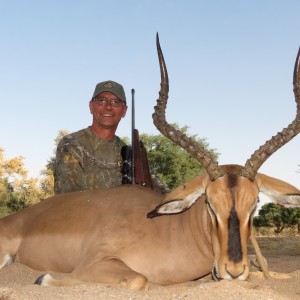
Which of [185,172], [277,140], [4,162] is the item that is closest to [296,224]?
[185,172]

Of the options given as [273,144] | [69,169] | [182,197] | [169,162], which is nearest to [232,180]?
[182,197]

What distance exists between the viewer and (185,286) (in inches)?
191

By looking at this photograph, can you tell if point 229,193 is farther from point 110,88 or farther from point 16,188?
point 16,188

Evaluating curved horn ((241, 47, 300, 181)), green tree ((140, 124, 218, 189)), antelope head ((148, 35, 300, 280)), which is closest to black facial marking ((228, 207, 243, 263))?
antelope head ((148, 35, 300, 280))

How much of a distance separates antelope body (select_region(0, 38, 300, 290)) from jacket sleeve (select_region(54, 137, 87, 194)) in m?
1.47

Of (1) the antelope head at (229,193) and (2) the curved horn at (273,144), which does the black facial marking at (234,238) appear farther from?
(2) the curved horn at (273,144)

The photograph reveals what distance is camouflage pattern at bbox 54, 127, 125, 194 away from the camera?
7676mm

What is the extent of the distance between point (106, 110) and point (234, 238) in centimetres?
472

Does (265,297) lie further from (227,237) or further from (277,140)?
(277,140)

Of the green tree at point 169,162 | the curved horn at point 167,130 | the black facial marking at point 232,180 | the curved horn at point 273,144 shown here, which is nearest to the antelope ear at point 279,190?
the curved horn at point 273,144

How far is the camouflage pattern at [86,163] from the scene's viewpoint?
768 centimetres

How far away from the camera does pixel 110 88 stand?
837cm

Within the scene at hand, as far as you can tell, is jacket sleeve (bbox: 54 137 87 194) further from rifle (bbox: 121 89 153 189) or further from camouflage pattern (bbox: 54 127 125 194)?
Answer: rifle (bbox: 121 89 153 189)

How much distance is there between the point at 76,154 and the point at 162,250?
10.7 feet
